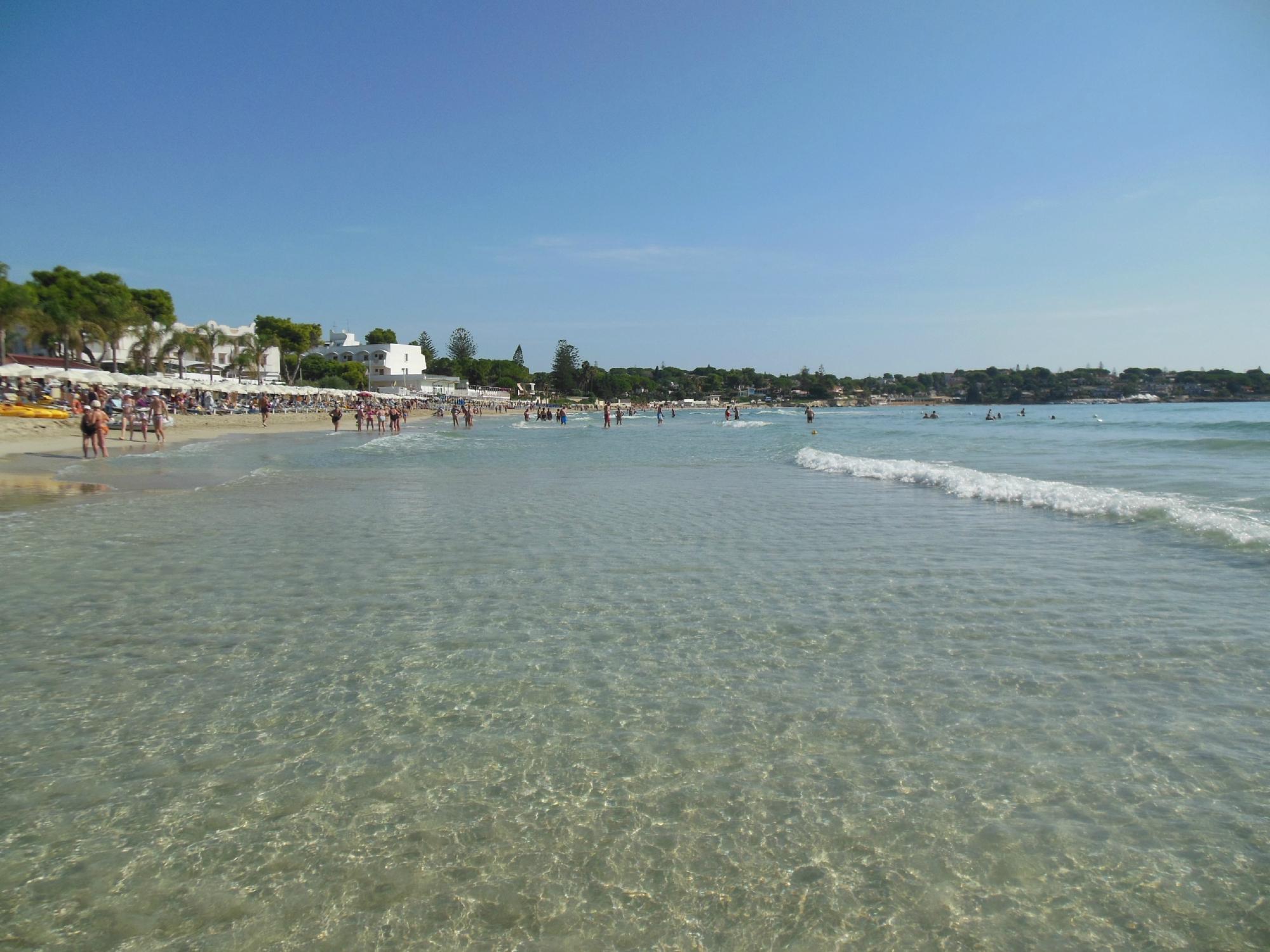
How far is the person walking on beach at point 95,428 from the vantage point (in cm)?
2367

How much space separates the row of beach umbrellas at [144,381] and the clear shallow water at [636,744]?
37020mm

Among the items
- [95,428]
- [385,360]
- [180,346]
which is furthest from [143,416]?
[385,360]

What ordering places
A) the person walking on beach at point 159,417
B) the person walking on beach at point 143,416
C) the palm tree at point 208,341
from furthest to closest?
the palm tree at point 208,341 → the person walking on beach at point 159,417 → the person walking on beach at point 143,416

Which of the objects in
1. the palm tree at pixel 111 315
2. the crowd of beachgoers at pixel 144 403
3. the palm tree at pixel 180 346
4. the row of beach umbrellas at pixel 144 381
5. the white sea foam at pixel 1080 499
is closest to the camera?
the white sea foam at pixel 1080 499

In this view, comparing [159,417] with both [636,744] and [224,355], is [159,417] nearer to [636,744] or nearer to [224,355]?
[636,744]

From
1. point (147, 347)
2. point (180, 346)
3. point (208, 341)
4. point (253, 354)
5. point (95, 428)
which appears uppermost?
point (208, 341)

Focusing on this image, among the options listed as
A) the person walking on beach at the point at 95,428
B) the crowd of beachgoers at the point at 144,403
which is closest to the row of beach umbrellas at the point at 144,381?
the crowd of beachgoers at the point at 144,403

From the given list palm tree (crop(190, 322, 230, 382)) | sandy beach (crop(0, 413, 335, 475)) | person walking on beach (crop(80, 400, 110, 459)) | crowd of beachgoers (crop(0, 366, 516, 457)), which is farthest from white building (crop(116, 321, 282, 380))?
person walking on beach (crop(80, 400, 110, 459))

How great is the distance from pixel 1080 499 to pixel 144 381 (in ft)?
162

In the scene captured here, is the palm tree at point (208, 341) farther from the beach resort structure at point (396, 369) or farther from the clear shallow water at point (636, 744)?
the clear shallow water at point (636, 744)

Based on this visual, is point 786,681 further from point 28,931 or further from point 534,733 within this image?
point 28,931

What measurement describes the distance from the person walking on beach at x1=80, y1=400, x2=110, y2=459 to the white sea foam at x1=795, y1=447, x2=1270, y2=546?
21.9 m

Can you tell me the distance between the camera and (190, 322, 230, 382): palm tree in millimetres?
77125

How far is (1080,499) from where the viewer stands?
1360cm
